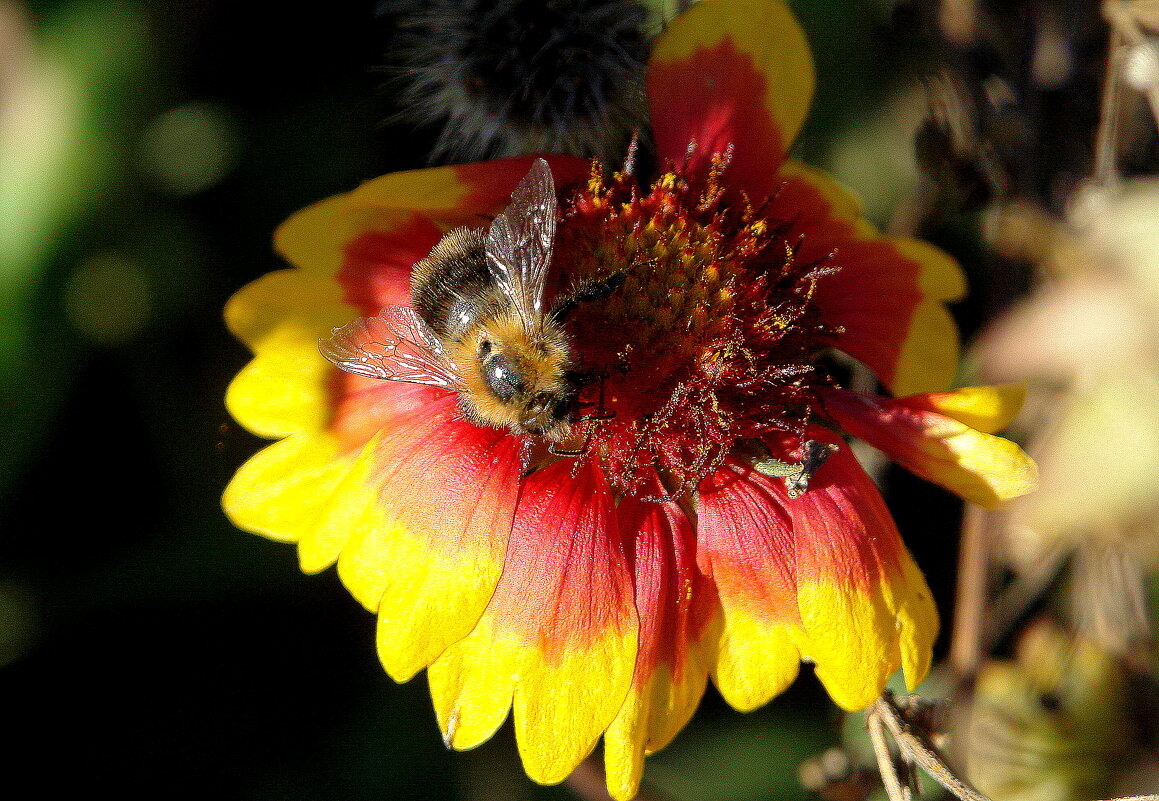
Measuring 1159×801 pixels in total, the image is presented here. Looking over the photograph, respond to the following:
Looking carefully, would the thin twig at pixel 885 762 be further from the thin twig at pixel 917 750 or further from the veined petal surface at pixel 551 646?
the veined petal surface at pixel 551 646

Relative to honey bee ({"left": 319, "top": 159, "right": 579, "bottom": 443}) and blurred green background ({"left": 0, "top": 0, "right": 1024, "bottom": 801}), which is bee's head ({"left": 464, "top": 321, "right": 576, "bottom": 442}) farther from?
blurred green background ({"left": 0, "top": 0, "right": 1024, "bottom": 801})

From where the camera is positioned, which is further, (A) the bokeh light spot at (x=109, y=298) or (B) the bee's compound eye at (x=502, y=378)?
(A) the bokeh light spot at (x=109, y=298)

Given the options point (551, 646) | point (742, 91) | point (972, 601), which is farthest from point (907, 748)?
point (742, 91)

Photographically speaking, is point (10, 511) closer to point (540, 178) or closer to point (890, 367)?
point (540, 178)

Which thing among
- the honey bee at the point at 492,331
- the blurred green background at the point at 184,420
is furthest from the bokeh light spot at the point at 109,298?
the honey bee at the point at 492,331

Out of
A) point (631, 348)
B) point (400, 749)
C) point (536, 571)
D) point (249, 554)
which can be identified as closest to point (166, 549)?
point (249, 554)

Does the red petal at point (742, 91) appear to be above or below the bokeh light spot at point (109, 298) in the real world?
above
